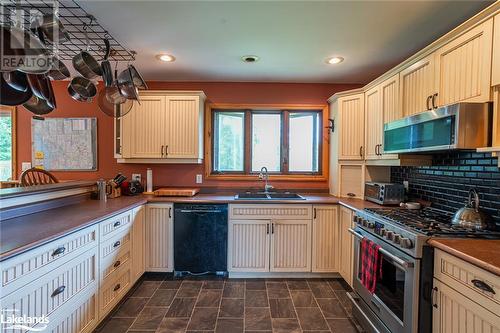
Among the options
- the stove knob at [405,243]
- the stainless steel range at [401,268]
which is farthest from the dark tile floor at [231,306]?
the stove knob at [405,243]

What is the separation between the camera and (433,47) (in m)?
1.87

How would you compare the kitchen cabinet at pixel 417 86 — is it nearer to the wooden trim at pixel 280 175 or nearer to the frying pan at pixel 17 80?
the wooden trim at pixel 280 175

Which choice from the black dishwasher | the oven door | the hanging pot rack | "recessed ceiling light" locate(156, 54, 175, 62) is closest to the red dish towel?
the oven door

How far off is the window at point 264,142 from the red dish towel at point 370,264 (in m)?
1.58

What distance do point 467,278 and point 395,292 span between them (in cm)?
56

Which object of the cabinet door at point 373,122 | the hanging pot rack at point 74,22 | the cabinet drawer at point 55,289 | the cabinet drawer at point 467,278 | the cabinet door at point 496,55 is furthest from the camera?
the cabinet door at point 373,122

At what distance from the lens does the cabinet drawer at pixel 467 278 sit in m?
1.09

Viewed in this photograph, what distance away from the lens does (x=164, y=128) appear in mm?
3160

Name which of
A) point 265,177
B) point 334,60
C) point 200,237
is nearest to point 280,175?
point 265,177

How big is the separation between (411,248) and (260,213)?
1.57m

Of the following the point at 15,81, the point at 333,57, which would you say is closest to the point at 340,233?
the point at 333,57

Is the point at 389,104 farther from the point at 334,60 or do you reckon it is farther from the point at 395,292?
the point at 395,292

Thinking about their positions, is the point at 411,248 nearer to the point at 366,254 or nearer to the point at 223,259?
the point at 366,254

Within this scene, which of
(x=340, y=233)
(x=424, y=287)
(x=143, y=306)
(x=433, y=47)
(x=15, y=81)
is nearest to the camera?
(x=424, y=287)
